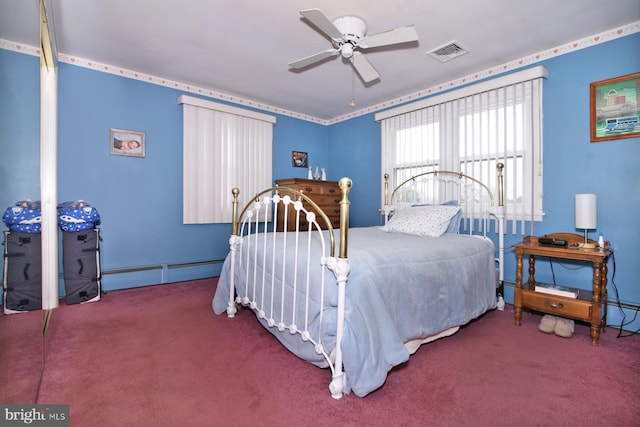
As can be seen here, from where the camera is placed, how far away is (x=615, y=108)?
2547 millimetres

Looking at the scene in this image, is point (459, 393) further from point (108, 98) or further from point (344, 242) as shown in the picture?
point (108, 98)

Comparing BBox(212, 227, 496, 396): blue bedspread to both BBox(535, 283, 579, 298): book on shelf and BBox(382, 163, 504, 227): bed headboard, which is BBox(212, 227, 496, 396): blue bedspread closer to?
BBox(535, 283, 579, 298): book on shelf

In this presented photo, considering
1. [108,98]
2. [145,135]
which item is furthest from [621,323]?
[108,98]

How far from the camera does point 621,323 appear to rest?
2.47m

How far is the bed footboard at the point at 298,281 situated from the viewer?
5.20 ft

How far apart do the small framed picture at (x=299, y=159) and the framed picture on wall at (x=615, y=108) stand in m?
3.51

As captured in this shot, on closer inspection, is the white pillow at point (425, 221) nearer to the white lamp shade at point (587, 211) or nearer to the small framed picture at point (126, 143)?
the white lamp shade at point (587, 211)

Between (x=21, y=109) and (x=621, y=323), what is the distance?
4.27m

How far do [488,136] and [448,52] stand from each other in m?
0.97

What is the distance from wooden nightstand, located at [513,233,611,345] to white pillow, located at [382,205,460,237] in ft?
1.99

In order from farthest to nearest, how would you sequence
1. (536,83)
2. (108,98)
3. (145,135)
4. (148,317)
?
(145,135)
(108,98)
(536,83)
(148,317)

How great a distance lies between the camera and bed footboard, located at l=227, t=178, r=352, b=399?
158 cm

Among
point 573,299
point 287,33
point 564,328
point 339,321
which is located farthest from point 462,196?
point 339,321

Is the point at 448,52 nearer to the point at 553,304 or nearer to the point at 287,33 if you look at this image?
the point at 287,33
